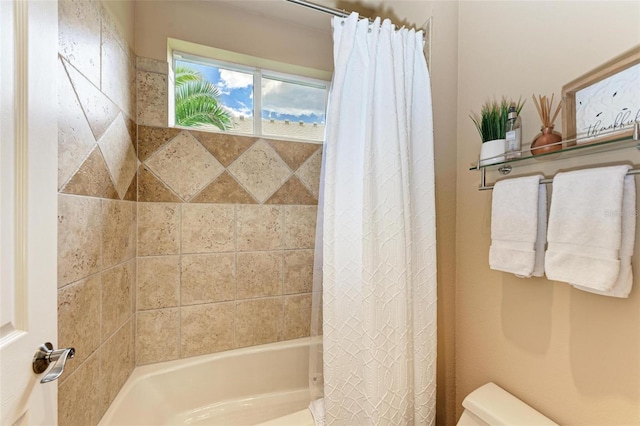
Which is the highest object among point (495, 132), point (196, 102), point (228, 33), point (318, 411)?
point (228, 33)

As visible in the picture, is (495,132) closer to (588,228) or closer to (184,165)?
(588,228)

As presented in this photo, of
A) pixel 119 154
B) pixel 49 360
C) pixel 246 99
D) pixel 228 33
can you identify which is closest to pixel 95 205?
pixel 119 154

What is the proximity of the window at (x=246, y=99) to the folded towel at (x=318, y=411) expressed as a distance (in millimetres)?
1504

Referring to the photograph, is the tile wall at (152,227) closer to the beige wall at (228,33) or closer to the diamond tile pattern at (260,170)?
the diamond tile pattern at (260,170)

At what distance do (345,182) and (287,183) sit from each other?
616 millimetres

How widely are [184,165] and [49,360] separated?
1.06 m

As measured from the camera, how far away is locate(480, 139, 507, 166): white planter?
3.16 feet

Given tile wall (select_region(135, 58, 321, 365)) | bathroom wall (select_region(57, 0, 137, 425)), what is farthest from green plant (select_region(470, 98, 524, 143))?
bathroom wall (select_region(57, 0, 137, 425))

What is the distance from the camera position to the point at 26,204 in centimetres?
54

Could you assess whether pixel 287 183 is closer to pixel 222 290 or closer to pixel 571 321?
pixel 222 290

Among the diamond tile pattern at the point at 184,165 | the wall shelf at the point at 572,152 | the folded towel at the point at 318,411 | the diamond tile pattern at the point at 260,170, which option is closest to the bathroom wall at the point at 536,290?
the wall shelf at the point at 572,152

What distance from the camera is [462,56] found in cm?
127

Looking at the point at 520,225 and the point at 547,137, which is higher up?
the point at 547,137

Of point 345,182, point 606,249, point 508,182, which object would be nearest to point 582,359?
point 606,249
